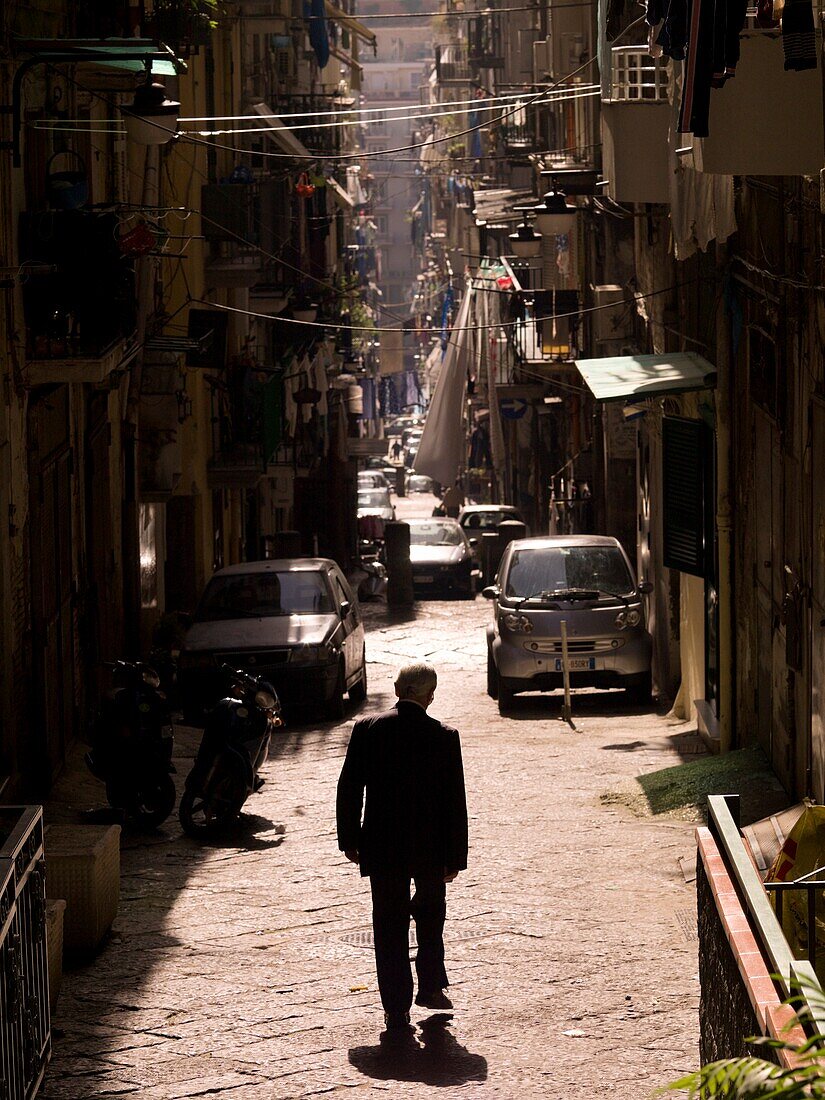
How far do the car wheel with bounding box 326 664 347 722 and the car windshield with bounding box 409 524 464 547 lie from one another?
17.8m

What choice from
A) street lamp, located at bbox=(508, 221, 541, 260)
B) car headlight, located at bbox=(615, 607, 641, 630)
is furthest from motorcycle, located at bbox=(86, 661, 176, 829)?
street lamp, located at bbox=(508, 221, 541, 260)

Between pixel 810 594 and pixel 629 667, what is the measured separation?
323 inches

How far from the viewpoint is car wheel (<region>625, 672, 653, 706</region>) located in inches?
722

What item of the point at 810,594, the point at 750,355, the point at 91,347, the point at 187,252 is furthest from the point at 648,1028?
the point at 187,252

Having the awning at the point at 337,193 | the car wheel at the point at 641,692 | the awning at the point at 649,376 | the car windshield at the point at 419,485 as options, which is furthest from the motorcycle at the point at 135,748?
the car windshield at the point at 419,485

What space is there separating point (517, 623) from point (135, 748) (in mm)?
7053

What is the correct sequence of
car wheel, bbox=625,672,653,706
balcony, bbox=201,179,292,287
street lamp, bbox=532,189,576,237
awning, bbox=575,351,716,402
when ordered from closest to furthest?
awning, bbox=575,351,716,402
car wheel, bbox=625,672,653,706
street lamp, bbox=532,189,576,237
balcony, bbox=201,179,292,287

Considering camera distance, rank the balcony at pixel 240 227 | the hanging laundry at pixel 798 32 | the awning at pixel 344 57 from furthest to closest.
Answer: the awning at pixel 344 57, the balcony at pixel 240 227, the hanging laundry at pixel 798 32

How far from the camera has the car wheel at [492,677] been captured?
18797 mm

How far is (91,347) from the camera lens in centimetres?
1348

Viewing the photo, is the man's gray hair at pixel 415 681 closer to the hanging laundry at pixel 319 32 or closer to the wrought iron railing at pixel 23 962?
the wrought iron railing at pixel 23 962

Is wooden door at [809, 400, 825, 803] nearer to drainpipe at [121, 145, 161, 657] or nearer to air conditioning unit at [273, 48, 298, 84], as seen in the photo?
drainpipe at [121, 145, 161, 657]

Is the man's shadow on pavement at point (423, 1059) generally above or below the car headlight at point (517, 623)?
below

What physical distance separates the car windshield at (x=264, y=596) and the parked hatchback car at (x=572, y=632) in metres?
1.91
